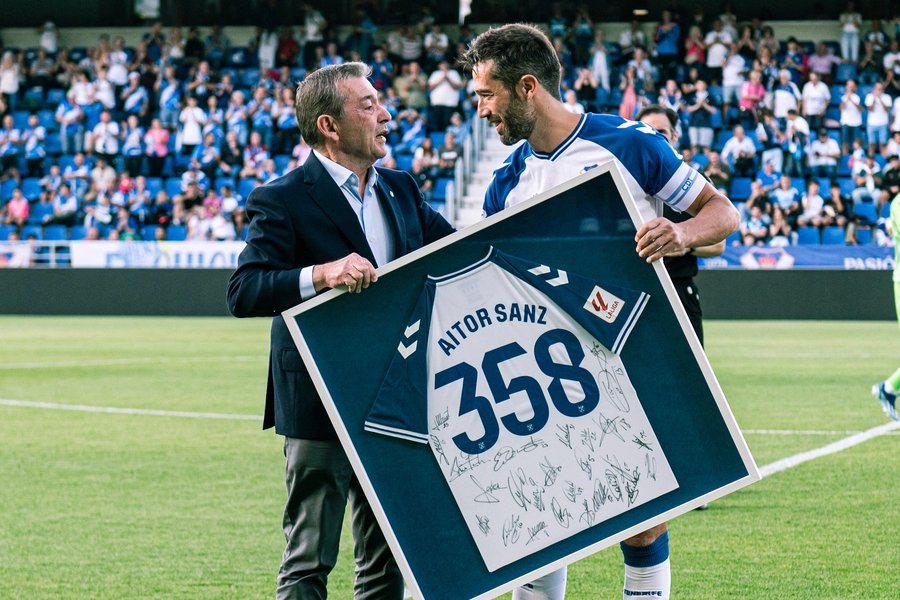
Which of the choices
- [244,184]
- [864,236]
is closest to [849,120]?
[864,236]

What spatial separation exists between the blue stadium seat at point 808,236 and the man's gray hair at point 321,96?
20.2 m

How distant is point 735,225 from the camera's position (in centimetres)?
392

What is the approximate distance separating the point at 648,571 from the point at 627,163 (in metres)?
1.28

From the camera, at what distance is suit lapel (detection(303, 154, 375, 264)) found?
393 cm

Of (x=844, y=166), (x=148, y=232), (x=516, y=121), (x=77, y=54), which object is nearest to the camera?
(x=516, y=121)

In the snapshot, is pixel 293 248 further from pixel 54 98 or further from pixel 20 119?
pixel 54 98

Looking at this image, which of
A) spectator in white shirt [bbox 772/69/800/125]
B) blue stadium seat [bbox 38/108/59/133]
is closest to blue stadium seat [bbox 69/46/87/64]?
blue stadium seat [bbox 38/108/59/133]

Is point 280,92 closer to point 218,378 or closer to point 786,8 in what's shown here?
point 786,8

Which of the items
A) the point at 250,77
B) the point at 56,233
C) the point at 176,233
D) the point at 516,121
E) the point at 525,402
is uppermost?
the point at 516,121

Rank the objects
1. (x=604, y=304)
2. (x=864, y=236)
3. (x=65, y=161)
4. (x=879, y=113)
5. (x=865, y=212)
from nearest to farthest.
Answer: (x=604, y=304)
(x=864, y=236)
(x=865, y=212)
(x=879, y=113)
(x=65, y=161)

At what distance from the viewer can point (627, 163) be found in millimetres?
3994

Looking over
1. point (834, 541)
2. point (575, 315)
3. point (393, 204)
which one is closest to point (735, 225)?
point (575, 315)

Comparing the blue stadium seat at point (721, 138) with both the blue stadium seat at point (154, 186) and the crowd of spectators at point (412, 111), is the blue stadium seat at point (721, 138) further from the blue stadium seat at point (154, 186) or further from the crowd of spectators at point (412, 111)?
the blue stadium seat at point (154, 186)

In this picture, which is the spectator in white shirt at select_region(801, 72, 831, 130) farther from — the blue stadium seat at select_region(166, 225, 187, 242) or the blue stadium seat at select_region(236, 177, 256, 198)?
the blue stadium seat at select_region(166, 225, 187, 242)
